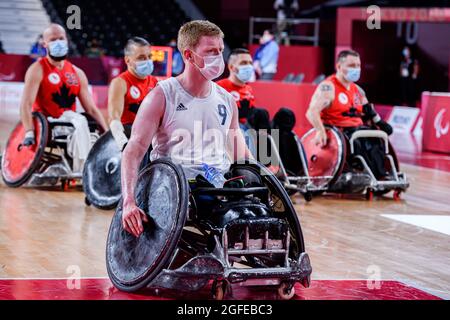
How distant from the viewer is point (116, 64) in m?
23.7

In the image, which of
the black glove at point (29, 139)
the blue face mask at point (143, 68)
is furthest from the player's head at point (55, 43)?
the blue face mask at point (143, 68)

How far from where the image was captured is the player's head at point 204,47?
5.18 metres

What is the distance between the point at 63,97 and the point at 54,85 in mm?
158

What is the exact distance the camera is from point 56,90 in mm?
9656

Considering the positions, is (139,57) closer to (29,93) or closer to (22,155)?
(29,93)

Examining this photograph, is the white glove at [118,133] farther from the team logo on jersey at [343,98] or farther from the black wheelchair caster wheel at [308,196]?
the team logo on jersey at [343,98]

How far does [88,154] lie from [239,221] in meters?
3.95

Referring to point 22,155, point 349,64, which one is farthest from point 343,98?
point 22,155

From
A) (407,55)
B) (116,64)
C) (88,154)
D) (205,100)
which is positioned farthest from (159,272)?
(116,64)

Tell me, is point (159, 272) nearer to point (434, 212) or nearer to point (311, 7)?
point (434, 212)

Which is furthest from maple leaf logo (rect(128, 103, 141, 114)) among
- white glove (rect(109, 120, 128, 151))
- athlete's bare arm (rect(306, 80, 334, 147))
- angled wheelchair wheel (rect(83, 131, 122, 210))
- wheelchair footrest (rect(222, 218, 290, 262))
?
wheelchair footrest (rect(222, 218, 290, 262))

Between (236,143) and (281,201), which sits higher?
(236,143)

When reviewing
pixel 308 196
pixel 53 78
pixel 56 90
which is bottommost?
pixel 308 196

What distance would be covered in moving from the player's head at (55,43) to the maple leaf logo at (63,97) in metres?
0.30
